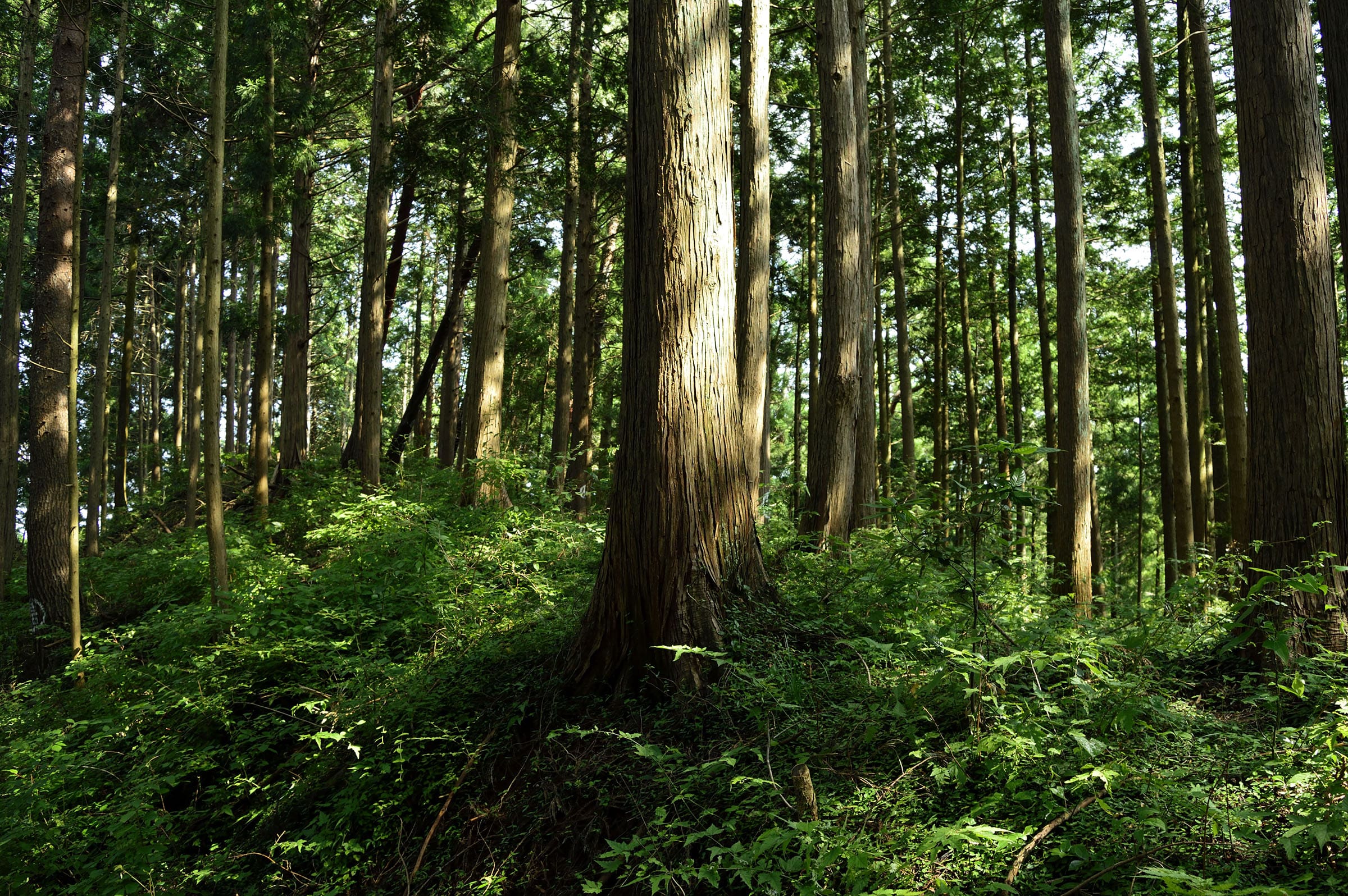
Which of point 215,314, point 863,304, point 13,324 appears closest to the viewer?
point 215,314

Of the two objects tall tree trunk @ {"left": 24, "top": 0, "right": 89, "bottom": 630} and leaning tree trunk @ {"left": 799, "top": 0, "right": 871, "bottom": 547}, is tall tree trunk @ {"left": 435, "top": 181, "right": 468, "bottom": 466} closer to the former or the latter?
tall tree trunk @ {"left": 24, "top": 0, "right": 89, "bottom": 630}

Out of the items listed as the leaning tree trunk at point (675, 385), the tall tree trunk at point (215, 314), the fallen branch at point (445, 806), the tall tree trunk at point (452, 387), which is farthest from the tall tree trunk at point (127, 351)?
the fallen branch at point (445, 806)

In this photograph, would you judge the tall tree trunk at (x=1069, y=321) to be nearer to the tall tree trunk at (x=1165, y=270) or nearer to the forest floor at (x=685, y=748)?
the forest floor at (x=685, y=748)

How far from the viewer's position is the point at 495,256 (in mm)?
10891

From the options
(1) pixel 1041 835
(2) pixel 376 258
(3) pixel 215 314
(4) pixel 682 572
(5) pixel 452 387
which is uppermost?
(2) pixel 376 258

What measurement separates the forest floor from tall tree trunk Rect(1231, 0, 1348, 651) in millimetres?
677

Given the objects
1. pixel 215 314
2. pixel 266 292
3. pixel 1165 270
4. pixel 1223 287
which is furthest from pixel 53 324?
pixel 1165 270

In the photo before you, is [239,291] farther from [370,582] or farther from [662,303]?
[662,303]

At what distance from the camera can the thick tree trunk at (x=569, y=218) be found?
1438 centimetres

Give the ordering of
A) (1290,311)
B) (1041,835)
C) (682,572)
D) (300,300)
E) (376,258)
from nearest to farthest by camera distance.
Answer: (1041,835)
(682,572)
(1290,311)
(376,258)
(300,300)

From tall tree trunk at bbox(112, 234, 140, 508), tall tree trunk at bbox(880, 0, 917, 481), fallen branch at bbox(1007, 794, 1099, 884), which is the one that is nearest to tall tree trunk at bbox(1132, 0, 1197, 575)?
tall tree trunk at bbox(880, 0, 917, 481)

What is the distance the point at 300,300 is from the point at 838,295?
12.4 metres

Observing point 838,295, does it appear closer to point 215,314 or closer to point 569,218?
point 215,314

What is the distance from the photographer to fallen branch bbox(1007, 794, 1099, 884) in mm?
2916
